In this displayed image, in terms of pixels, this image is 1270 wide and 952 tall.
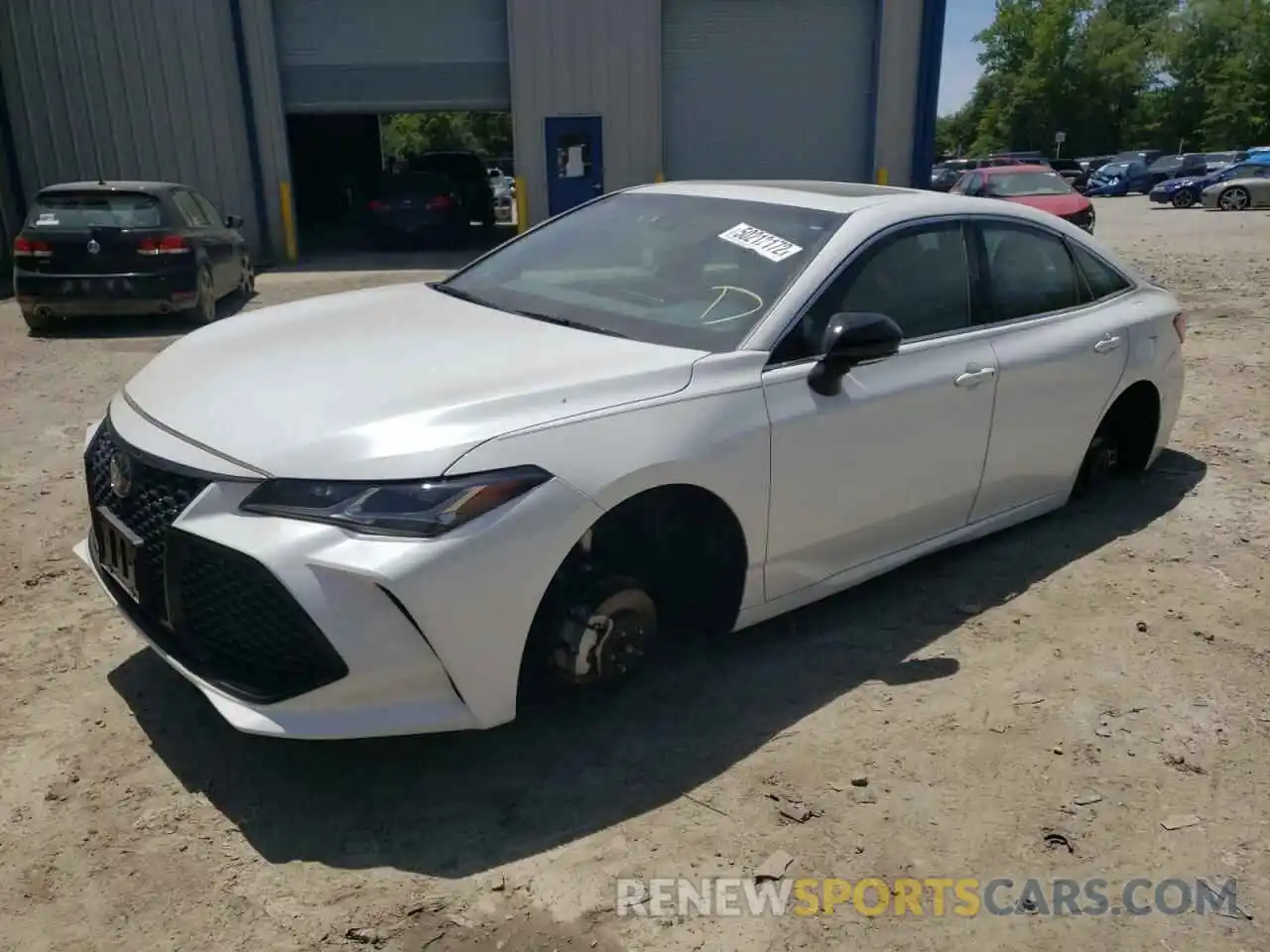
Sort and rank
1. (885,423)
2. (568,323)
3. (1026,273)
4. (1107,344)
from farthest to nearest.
Answer: (1107,344) → (1026,273) → (885,423) → (568,323)

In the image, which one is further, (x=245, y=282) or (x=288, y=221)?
(x=288, y=221)

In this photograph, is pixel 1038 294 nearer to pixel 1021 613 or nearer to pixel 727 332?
pixel 1021 613

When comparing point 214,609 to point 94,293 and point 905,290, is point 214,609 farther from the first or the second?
point 94,293

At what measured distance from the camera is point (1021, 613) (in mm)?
4098

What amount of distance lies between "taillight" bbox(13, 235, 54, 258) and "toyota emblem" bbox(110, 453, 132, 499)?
8.07 metres

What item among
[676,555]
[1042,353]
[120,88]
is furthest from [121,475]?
[120,88]

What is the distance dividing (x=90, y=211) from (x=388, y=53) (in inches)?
370

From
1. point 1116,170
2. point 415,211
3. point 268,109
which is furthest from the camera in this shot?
point 1116,170

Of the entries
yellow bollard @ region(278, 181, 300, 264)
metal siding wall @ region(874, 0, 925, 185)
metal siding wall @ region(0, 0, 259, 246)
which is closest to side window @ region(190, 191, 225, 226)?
yellow bollard @ region(278, 181, 300, 264)

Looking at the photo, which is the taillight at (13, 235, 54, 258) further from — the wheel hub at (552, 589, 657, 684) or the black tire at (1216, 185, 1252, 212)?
the black tire at (1216, 185, 1252, 212)

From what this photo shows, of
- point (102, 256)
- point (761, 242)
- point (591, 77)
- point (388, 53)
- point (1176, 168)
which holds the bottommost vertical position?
point (1176, 168)

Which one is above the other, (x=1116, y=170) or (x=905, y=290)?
(x=905, y=290)

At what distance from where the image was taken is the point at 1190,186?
3112 cm

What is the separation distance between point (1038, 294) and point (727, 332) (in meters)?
1.81
